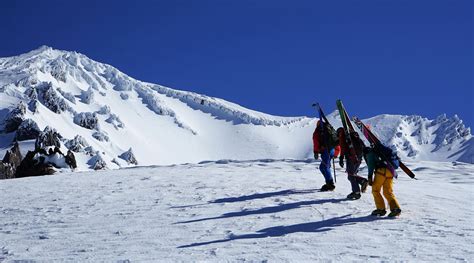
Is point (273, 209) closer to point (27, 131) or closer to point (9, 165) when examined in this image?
point (9, 165)

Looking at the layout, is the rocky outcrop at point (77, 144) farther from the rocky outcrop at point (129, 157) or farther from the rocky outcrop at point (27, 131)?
the rocky outcrop at point (129, 157)

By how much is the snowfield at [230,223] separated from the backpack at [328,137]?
53.0 inches

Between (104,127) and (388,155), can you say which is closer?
(388,155)

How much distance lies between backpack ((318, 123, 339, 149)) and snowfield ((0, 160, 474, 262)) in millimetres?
1346

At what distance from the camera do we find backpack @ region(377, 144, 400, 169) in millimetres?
11625

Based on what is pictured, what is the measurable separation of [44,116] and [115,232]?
12667cm

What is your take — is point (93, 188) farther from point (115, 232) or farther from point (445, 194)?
point (445, 194)

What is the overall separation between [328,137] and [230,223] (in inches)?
190

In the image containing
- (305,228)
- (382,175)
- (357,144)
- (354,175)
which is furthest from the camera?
(357,144)

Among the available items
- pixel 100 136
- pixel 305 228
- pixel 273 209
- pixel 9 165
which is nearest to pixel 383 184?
pixel 305 228

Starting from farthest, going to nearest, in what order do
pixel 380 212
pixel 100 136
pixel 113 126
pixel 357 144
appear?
pixel 113 126, pixel 100 136, pixel 357 144, pixel 380 212

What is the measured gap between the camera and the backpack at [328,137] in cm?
1462

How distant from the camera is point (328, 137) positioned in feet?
48.1

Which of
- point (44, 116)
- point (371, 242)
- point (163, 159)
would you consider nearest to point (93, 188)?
point (371, 242)
